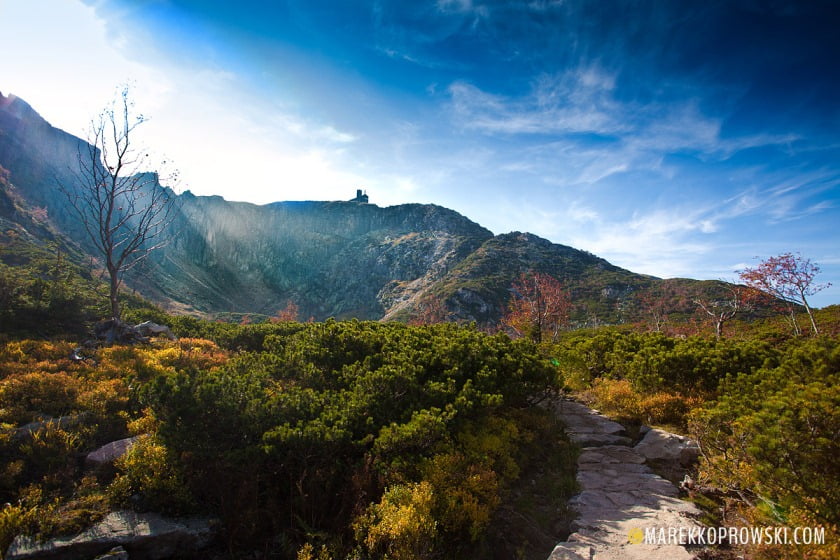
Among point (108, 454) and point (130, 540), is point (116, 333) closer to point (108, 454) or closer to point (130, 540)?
point (108, 454)

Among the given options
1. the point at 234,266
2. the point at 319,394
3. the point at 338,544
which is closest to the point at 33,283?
the point at 319,394

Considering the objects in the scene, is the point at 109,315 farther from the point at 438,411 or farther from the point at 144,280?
the point at 144,280

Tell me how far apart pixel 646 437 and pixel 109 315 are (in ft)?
74.1

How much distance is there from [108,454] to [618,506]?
9803 millimetres

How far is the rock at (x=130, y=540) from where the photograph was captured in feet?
16.3

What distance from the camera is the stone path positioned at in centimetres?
529

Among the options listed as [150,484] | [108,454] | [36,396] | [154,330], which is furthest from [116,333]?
[150,484]

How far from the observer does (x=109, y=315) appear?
683 inches

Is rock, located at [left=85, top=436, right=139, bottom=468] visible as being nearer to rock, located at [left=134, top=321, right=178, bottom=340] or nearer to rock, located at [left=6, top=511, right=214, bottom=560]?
rock, located at [left=6, top=511, right=214, bottom=560]

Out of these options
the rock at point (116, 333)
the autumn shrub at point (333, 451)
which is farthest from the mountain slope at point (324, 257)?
the autumn shrub at point (333, 451)

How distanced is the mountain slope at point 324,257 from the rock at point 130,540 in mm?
83764

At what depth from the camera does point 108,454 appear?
6965 millimetres

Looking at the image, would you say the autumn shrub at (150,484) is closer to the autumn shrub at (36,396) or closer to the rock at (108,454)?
the rock at (108,454)

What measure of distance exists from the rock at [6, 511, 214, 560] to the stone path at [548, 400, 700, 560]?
18.1 feet
